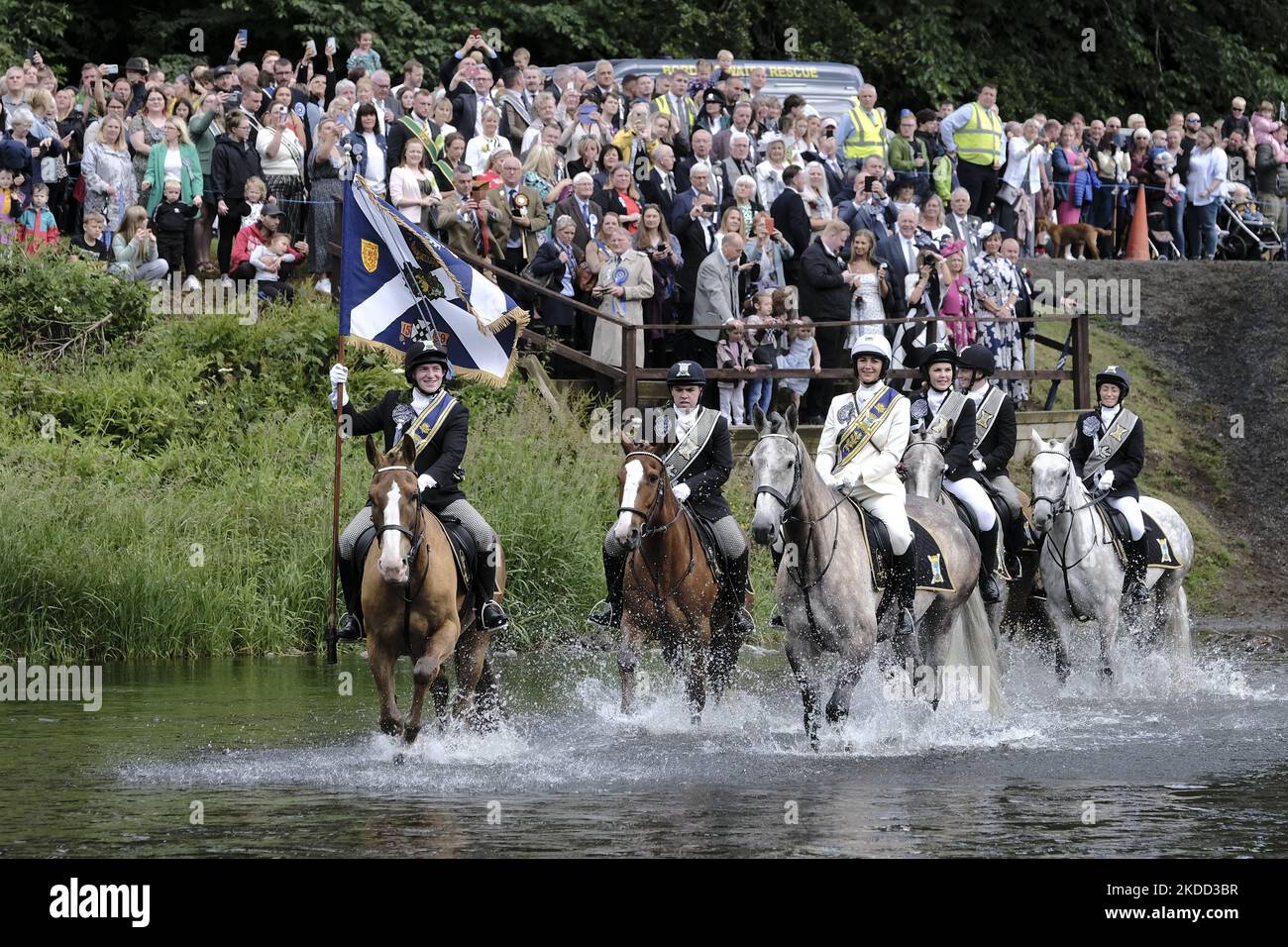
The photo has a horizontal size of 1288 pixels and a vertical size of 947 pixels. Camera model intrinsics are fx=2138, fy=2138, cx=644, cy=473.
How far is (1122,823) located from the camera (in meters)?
12.3

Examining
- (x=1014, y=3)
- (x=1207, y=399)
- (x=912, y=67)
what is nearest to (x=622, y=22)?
(x=912, y=67)

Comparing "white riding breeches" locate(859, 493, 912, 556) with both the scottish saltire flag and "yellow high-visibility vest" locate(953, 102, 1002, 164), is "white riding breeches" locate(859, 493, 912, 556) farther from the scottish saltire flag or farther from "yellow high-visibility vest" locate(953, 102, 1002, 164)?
"yellow high-visibility vest" locate(953, 102, 1002, 164)

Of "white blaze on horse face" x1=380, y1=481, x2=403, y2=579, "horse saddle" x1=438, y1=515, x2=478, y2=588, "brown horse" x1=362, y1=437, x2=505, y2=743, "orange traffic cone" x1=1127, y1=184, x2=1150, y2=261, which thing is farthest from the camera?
"orange traffic cone" x1=1127, y1=184, x2=1150, y2=261

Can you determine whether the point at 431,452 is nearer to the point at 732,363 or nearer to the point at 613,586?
the point at 613,586

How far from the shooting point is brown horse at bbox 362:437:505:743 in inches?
534

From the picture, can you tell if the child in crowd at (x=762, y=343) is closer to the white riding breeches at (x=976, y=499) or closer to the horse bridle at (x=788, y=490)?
the white riding breeches at (x=976, y=499)

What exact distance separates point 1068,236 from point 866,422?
66.2 feet

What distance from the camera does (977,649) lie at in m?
17.1

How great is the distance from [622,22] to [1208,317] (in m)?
11.7

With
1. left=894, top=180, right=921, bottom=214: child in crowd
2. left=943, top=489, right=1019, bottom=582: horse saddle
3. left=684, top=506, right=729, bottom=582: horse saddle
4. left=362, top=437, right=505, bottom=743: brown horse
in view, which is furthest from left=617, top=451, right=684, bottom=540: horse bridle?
left=894, top=180, right=921, bottom=214: child in crowd

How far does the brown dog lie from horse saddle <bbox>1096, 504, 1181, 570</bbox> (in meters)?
15.2

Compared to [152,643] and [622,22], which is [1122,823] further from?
[622,22]

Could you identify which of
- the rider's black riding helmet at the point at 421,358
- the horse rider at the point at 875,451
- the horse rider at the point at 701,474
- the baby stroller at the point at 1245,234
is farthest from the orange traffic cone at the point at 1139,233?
the rider's black riding helmet at the point at 421,358

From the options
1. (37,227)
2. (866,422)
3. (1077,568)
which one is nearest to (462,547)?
(866,422)
